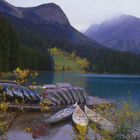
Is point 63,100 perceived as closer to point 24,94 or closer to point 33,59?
point 24,94

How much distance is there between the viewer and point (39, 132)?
9.21 metres

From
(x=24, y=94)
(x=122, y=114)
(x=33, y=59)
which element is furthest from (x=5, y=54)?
(x=122, y=114)

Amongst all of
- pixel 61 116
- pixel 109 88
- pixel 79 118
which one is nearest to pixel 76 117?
pixel 79 118

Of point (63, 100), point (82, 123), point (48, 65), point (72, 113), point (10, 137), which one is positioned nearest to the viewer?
point (10, 137)

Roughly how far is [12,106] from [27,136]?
8.25m

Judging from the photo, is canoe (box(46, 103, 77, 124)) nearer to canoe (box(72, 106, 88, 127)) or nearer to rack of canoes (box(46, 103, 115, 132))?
rack of canoes (box(46, 103, 115, 132))

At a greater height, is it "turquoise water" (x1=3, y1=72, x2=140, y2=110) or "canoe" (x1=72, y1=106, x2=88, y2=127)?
"canoe" (x1=72, y1=106, x2=88, y2=127)

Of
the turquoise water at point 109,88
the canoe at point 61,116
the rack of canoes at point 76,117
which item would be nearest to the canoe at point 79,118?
the rack of canoes at point 76,117

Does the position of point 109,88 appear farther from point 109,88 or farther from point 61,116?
point 61,116

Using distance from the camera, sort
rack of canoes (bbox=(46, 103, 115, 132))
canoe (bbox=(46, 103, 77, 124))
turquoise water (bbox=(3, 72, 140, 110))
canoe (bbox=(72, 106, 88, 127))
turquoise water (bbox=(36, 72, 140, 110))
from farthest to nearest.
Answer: turquoise water (bbox=(3, 72, 140, 110))
turquoise water (bbox=(36, 72, 140, 110))
canoe (bbox=(46, 103, 77, 124))
rack of canoes (bbox=(46, 103, 115, 132))
canoe (bbox=(72, 106, 88, 127))

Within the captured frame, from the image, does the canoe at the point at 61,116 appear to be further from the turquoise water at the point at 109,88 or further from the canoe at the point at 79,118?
the turquoise water at the point at 109,88

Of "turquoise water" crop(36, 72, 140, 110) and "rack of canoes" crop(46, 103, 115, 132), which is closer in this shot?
"rack of canoes" crop(46, 103, 115, 132)

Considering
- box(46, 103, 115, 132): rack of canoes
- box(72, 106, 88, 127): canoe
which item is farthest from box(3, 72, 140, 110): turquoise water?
box(72, 106, 88, 127): canoe

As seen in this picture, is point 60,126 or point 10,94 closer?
point 60,126
